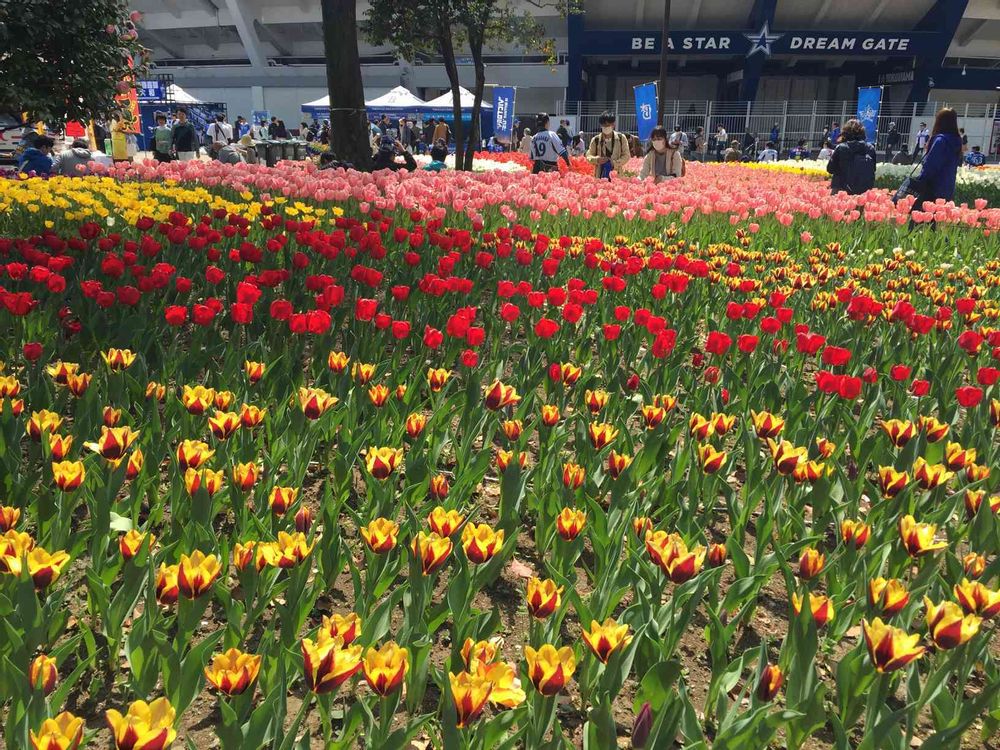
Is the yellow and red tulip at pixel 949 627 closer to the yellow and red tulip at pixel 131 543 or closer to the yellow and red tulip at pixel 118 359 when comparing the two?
the yellow and red tulip at pixel 131 543

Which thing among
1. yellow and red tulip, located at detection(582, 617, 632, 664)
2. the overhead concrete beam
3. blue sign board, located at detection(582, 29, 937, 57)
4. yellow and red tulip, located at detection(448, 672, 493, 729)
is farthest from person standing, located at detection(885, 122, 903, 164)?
yellow and red tulip, located at detection(448, 672, 493, 729)

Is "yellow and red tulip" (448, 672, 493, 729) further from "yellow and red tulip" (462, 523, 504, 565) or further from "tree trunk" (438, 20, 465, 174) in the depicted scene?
"tree trunk" (438, 20, 465, 174)

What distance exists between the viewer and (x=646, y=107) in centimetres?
2311

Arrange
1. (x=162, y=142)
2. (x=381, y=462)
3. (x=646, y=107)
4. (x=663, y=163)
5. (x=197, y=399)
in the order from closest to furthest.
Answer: (x=381, y=462), (x=197, y=399), (x=663, y=163), (x=162, y=142), (x=646, y=107)

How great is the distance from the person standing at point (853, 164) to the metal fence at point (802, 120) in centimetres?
2858

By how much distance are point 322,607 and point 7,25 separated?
19.7ft

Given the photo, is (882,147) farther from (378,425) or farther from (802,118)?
(378,425)

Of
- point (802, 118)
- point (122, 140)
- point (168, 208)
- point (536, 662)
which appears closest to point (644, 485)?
point (536, 662)

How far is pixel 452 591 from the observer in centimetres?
212

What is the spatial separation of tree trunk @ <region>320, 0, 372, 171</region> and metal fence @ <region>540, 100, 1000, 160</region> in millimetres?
28391

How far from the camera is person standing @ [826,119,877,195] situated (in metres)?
12.3

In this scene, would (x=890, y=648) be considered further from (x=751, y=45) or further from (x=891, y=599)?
(x=751, y=45)

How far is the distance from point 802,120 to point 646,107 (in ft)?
74.3

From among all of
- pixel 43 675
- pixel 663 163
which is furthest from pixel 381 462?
pixel 663 163
